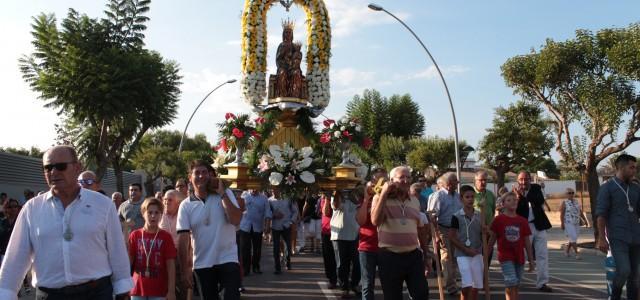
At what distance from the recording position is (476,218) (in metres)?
7.68

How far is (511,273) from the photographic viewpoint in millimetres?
7641

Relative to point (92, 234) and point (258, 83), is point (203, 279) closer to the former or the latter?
point (92, 234)

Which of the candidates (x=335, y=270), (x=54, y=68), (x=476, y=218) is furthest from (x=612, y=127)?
(x=54, y=68)

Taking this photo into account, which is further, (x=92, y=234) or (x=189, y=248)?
(x=189, y=248)

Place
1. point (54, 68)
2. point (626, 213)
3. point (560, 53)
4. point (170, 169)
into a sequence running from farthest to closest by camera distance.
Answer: point (170, 169), point (54, 68), point (560, 53), point (626, 213)

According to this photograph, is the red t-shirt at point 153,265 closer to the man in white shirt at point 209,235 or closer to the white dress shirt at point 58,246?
the man in white shirt at point 209,235

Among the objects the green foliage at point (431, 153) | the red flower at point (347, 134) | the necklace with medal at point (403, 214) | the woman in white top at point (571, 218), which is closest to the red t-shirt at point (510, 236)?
the necklace with medal at point (403, 214)

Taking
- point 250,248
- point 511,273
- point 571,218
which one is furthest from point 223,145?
point 571,218

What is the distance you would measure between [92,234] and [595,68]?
19.5 metres

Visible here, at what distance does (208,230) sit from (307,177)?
312 centimetres

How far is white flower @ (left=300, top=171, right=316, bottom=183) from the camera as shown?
29.1ft

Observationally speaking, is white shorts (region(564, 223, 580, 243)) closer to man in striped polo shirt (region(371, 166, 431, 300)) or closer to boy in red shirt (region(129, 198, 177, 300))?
man in striped polo shirt (region(371, 166, 431, 300))

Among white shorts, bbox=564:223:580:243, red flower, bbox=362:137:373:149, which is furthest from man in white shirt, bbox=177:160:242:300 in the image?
white shorts, bbox=564:223:580:243

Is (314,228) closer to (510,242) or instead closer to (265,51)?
(265,51)
